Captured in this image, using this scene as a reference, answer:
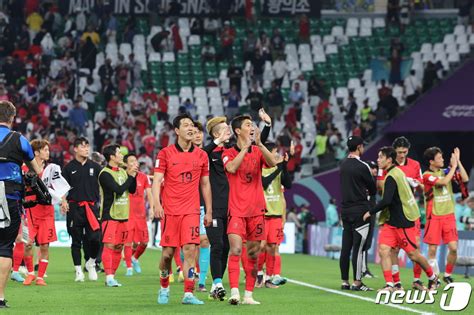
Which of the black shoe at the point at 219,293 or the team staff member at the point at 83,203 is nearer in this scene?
the black shoe at the point at 219,293

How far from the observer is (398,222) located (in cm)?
1730

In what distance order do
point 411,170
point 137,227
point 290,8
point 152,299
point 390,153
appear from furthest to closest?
point 290,8 → point 137,227 → point 411,170 → point 390,153 → point 152,299

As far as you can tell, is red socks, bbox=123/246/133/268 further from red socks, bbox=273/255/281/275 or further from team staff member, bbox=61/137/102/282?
red socks, bbox=273/255/281/275

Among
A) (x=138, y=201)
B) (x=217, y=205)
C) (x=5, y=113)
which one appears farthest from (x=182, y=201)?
(x=138, y=201)

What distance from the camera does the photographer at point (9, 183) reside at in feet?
44.9

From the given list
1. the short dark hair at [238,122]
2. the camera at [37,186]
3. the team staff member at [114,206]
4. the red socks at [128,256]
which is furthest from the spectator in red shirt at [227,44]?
the camera at [37,186]

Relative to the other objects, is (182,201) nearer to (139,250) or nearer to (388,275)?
(388,275)

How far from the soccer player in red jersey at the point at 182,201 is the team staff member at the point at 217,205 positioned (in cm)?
58

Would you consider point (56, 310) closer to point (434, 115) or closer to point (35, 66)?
point (434, 115)

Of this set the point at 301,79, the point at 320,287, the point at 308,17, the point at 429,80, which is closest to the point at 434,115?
the point at 429,80

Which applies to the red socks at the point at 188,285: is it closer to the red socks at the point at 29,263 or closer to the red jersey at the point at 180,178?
the red jersey at the point at 180,178

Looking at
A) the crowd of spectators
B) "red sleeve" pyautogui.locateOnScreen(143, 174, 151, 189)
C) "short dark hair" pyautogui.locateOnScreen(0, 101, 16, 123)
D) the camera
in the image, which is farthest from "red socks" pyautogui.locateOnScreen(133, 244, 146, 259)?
the crowd of spectators

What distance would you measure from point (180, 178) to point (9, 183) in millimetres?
2176

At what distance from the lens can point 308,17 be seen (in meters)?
47.1
